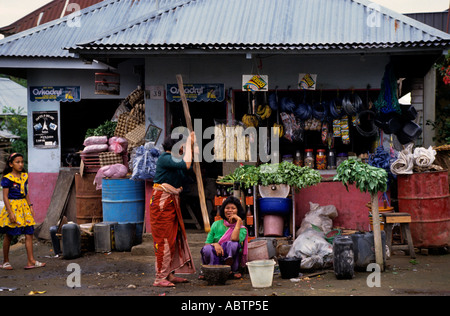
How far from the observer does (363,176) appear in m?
7.69

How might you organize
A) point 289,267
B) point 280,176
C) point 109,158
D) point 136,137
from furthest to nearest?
point 136,137 → point 109,158 → point 280,176 → point 289,267

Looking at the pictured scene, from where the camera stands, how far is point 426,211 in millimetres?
9234

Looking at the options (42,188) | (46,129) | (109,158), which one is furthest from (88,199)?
(46,129)

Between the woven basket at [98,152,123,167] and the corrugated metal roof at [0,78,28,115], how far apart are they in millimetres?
20814

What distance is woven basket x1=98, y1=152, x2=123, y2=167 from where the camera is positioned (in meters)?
11.2

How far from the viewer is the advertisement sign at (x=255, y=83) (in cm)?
988

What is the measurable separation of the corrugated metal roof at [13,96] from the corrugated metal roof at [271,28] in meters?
21.6

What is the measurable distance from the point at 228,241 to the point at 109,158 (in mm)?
4401

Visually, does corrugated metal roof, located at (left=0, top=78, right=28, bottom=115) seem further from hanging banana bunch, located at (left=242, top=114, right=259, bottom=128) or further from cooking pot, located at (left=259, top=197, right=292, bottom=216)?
cooking pot, located at (left=259, top=197, right=292, bottom=216)

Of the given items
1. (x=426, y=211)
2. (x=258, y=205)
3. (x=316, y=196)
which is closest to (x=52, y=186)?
(x=258, y=205)

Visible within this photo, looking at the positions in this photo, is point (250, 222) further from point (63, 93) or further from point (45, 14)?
point (45, 14)

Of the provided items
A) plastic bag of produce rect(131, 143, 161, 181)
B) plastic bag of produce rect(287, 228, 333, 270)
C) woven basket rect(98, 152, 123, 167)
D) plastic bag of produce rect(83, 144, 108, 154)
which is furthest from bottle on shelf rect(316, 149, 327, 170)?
plastic bag of produce rect(83, 144, 108, 154)

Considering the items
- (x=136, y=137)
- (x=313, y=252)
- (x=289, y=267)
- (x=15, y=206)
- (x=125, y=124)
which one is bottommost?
(x=289, y=267)

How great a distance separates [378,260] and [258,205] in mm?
2628
